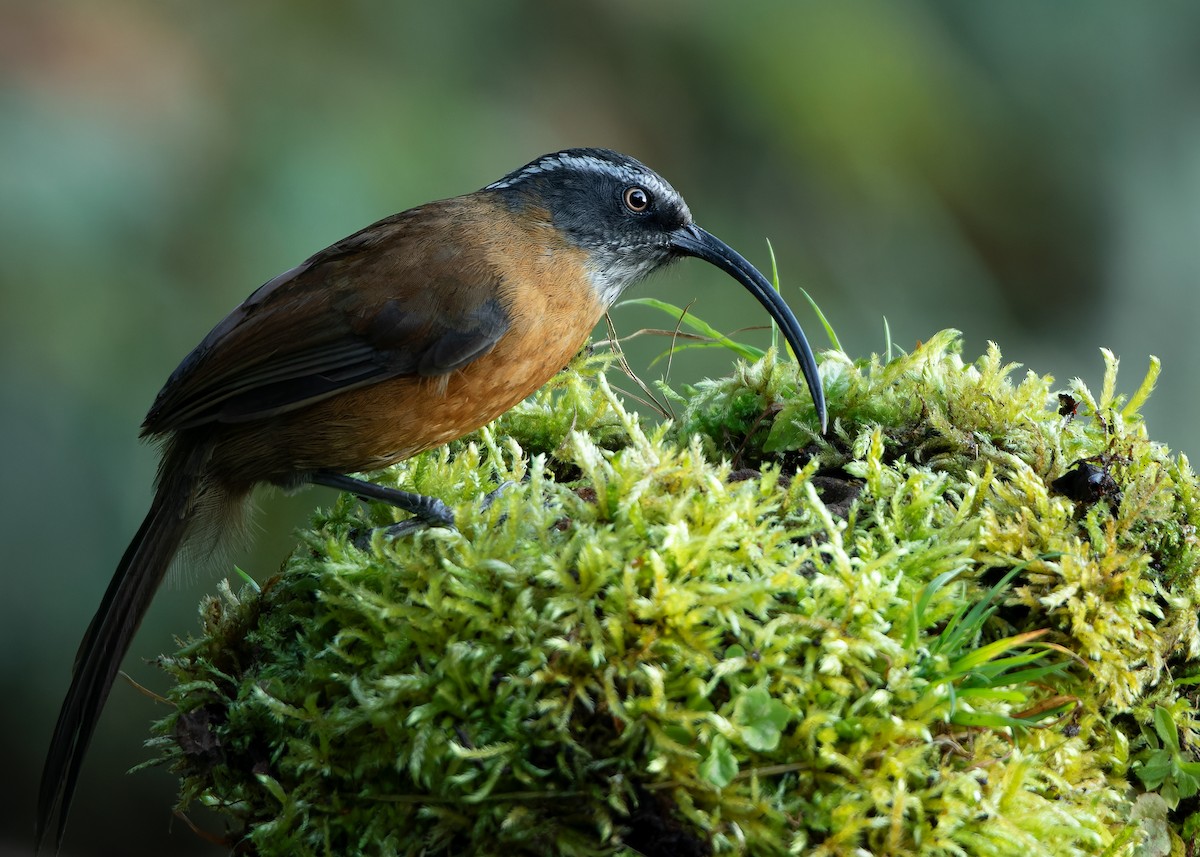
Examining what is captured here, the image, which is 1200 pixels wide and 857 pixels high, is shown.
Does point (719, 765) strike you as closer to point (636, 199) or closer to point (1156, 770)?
point (1156, 770)

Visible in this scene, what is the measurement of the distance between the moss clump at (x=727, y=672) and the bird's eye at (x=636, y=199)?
117 centimetres

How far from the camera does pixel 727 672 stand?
1.83 meters

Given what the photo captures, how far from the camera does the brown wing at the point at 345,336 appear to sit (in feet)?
9.41

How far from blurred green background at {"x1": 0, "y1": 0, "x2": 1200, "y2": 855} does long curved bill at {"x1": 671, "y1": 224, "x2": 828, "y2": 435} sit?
1.04ft

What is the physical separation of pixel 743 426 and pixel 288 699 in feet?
5.03

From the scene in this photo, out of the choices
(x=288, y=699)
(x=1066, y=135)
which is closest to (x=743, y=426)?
(x=288, y=699)

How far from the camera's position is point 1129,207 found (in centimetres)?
500

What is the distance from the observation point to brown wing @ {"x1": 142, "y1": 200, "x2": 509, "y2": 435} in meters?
2.87

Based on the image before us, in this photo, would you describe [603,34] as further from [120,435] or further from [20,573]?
[20,573]

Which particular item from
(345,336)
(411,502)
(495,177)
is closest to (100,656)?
(411,502)

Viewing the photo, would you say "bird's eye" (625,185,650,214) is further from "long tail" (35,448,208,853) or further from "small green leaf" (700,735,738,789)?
"small green leaf" (700,735,738,789)

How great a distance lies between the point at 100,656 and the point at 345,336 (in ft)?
3.65

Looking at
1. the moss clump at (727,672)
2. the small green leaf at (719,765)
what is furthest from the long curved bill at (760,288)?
the small green leaf at (719,765)

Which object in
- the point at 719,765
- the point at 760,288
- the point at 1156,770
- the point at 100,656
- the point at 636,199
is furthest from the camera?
the point at 636,199
